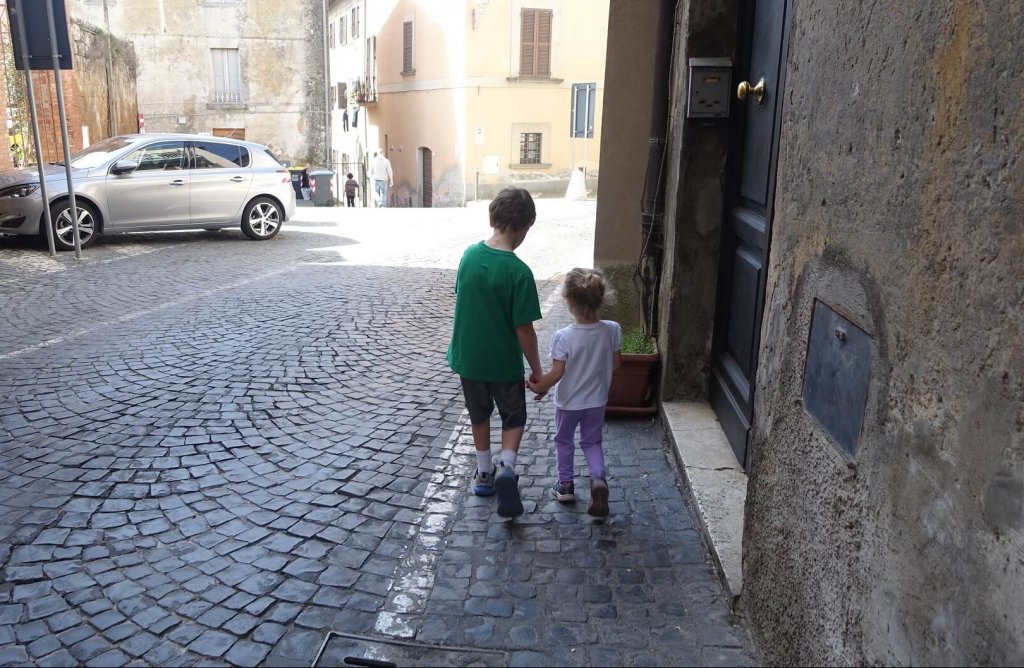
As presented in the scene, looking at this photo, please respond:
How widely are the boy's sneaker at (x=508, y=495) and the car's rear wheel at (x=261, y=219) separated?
10.1 metres

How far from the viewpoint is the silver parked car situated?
10992mm

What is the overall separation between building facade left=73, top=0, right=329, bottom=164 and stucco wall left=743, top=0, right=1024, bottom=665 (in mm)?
33578

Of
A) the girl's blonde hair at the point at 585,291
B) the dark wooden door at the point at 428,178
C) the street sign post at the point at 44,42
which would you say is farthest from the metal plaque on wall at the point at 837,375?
the dark wooden door at the point at 428,178

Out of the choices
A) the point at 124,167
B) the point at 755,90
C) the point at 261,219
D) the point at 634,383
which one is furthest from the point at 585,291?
the point at 261,219

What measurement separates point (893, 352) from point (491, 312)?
2.04 metres

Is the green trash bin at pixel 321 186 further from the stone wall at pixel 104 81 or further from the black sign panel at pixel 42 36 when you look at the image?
the black sign panel at pixel 42 36

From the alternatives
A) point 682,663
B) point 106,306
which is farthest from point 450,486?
point 106,306

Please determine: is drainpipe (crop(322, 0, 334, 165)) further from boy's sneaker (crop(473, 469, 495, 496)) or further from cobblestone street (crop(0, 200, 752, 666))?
boy's sneaker (crop(473, 469, 495, 496))

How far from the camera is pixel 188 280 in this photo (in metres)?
9.44

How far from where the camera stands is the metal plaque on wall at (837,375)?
Answer: 2123mm

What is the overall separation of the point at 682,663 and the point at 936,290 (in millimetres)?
1593

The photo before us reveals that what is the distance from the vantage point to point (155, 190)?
38.5 feet

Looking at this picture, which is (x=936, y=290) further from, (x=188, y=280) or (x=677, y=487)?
(x=188, y=280)

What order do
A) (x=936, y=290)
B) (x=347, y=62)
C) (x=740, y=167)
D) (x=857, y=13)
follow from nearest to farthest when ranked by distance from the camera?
1. (x=936, y=290)
2. (x=857, y=13)
3. (x=740, y=167)
4. (x=347, y=62)
